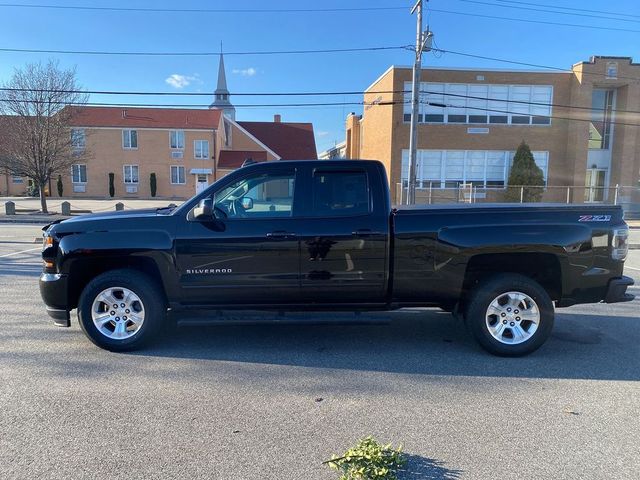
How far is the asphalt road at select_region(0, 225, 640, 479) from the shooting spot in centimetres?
298

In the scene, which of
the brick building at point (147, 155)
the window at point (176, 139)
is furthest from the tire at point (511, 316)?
the window at point (176, 139)

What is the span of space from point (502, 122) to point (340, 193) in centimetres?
2718

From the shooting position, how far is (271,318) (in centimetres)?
495

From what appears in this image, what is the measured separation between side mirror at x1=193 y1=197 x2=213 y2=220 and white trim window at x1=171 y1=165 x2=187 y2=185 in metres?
40.0

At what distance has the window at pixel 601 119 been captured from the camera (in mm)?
30297

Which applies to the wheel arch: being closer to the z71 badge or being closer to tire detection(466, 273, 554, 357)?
tire detection(466, 273, 554, 357)

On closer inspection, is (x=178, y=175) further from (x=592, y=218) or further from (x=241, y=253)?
(x=592, y=218)

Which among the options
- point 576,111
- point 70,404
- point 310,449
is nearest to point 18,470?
point 70,404

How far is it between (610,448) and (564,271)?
2.13 meters

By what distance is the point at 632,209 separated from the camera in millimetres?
29234

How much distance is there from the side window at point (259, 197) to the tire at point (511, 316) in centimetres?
221

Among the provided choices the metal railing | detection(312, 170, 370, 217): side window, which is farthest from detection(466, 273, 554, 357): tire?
the metal railing

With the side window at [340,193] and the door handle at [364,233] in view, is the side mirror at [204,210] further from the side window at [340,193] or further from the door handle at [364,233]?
the door handle at [364,233]

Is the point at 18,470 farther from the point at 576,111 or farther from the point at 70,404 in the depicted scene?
the point at 576,111
